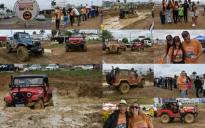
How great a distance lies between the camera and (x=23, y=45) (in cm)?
798

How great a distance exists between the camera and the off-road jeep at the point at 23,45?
7826 mm

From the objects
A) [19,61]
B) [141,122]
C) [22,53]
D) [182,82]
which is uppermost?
[22,53]

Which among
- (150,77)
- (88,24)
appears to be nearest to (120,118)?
(150,77)

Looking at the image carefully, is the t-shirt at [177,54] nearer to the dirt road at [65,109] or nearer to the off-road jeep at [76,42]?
the dirt road at [65,109]

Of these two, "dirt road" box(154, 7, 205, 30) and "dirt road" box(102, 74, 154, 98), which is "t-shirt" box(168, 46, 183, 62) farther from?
"dirt road" box(102, 74, 154, 98)

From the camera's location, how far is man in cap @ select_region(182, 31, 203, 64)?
275 inches

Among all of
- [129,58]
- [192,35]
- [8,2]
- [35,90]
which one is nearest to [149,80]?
[129,58]

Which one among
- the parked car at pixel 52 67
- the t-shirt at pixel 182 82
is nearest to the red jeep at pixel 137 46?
the t-shirt at pixel 182 82

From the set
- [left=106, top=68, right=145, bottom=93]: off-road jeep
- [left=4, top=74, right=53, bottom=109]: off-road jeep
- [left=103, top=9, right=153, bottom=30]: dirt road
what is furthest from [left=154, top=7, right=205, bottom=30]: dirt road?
[left=4, top=74, right=53, bottom=109]: off-road jeep

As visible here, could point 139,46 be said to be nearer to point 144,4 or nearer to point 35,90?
point 144,4

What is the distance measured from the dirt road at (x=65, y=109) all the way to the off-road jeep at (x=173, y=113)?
1.69 meters

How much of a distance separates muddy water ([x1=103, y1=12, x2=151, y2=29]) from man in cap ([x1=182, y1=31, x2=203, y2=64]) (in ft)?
4.04

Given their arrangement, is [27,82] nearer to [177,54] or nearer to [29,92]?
[29,92]

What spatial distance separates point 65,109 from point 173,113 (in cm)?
297
